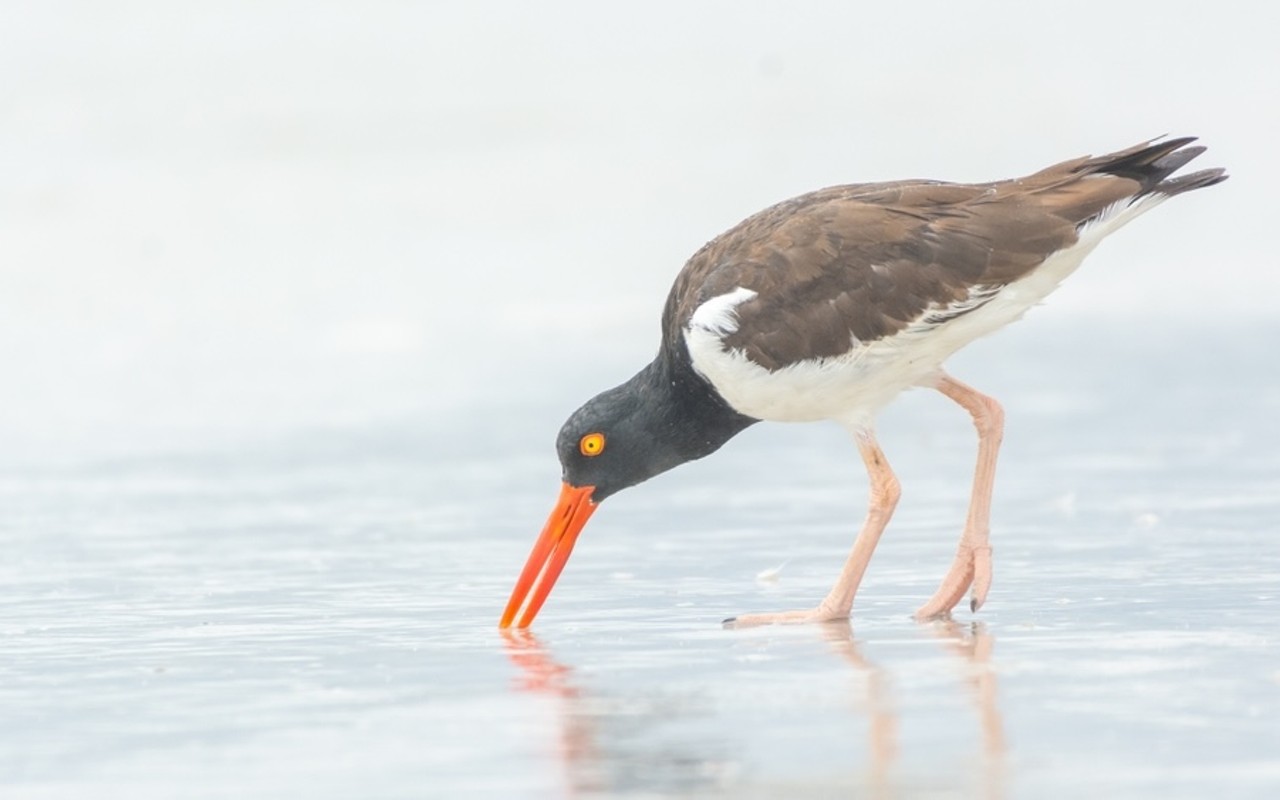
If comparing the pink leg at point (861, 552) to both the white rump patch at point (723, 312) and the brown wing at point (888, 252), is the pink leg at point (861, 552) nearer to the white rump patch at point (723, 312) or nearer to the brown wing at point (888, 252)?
the brown wing at point (888, 252)

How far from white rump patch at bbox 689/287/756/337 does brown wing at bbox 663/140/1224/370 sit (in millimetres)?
24

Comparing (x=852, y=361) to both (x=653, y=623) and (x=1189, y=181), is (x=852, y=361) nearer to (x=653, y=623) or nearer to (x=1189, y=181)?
(x=653, y=623)

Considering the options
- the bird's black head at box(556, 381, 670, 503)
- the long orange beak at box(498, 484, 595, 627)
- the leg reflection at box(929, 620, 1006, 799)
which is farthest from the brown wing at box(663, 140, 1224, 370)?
the leg reflection at box(929, 620, 1006, 799)

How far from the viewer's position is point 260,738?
5.24m

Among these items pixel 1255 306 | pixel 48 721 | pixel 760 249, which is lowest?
pixel 1255 306

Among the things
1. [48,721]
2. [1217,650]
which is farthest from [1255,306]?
[48,721]

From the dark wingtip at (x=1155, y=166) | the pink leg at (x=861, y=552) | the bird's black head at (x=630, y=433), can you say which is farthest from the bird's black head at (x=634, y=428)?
the dark wingtip at (x=1155, y=166)

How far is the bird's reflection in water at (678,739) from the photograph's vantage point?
15.1 feet

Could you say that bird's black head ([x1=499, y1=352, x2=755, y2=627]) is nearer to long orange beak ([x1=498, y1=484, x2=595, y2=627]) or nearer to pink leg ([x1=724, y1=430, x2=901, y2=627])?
long orange beak ([x1=498, y1=484, x2=595, y2=627])

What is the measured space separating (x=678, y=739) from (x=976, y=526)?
2676 millimetres

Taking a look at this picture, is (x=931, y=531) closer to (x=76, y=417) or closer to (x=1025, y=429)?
(x=1025, y=429)

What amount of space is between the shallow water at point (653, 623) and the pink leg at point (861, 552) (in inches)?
4.7

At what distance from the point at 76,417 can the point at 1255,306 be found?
8744mm

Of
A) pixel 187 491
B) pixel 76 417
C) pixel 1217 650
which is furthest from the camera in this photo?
pixel 76 417
